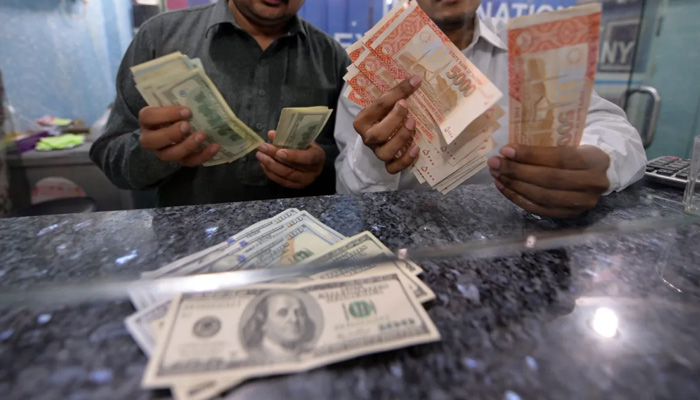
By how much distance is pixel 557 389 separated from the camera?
348 mm

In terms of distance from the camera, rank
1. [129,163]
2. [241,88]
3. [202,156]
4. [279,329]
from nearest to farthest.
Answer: [279,329], [202,156], [129,163], [241,88]

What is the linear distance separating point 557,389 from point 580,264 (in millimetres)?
287

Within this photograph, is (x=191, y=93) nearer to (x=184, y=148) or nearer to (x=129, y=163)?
(x=184, y=148)

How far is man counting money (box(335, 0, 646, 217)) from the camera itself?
0.65m

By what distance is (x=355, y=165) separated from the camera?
1024 mm

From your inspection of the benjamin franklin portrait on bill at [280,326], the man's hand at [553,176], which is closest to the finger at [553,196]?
the man's hand at [553,176]

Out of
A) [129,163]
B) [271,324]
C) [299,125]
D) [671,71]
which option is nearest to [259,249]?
[271,324]

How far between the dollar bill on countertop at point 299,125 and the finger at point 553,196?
47 cm

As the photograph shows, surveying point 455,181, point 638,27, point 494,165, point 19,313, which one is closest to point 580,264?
point 494,165

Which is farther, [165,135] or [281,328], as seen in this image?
[165,135]

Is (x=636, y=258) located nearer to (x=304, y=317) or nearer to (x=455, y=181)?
(x=455, y=181)

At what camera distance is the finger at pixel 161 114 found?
0.84m

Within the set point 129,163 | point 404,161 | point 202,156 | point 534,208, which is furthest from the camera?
point 129,163

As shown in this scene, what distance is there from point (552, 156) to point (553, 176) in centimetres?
4
